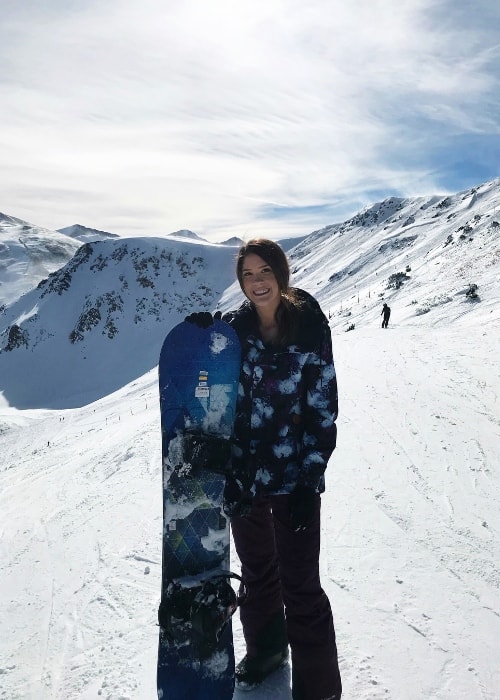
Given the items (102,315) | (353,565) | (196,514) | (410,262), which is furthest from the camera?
(102,315)

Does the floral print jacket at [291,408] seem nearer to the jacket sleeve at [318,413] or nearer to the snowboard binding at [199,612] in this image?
the jacket sleeve at [318,413]

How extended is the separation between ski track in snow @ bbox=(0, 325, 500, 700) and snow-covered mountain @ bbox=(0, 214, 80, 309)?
126484 millimetres

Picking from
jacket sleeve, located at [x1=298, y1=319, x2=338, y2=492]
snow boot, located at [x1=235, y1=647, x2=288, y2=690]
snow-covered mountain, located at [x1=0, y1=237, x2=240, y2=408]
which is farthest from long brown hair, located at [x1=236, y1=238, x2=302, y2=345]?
snow-covered mountain, located at [x1=0, y1=237, x2=240, y2=408]

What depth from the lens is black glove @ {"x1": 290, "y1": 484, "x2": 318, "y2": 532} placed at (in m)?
2.64

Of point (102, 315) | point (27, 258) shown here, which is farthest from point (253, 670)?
point (27, 258)

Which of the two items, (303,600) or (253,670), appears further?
(253,670)

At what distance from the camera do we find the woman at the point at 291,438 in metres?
2.72

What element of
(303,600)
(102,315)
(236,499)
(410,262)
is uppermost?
(410,262)

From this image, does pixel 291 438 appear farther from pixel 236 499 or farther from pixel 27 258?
pixel 27 258

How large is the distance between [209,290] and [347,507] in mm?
69651

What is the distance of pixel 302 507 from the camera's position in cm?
265

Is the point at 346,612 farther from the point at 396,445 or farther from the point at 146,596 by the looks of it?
the point at 396,445

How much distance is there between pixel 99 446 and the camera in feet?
40.0

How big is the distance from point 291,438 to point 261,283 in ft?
3.06
